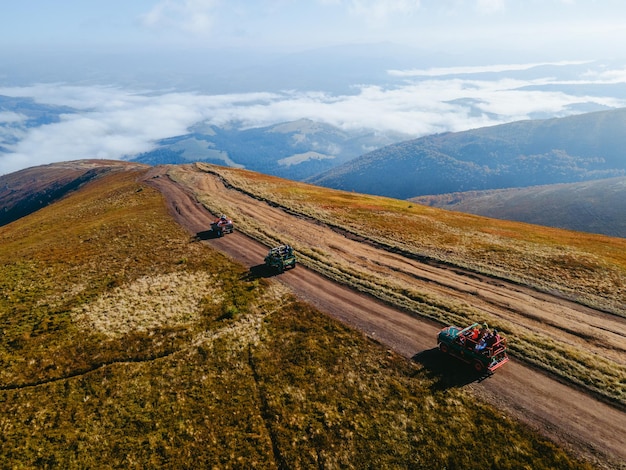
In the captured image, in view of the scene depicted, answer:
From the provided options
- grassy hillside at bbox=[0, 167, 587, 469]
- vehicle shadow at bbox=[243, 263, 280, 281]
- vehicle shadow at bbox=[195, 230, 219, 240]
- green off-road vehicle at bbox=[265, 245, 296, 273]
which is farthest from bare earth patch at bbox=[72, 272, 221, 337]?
vehicle shadow at bbox=[195, 230, 219, 240]

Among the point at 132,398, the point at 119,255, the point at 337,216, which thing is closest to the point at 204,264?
the point at 119,255

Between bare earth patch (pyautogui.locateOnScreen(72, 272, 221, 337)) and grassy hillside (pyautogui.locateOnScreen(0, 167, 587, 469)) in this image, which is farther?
bare earth patch (pyautogui.locateOnScreen(72, 272, 221, 337))

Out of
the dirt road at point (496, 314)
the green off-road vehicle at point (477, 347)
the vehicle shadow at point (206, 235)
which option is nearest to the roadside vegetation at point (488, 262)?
the dirt road at point (496, 314)

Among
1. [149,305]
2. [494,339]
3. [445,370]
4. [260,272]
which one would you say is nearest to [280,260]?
[260,272]

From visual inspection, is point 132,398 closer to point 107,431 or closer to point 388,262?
point 107,431

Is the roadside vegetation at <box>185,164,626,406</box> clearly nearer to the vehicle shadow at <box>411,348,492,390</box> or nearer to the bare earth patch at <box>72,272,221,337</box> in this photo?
the vehicle shadow at <box>411,348,492,390</box>

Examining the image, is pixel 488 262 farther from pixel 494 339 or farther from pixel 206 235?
pixel 206 235

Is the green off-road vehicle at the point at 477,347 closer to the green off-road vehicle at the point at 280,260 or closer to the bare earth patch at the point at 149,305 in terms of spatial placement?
the green off-road vehicle at the point at 280,260
